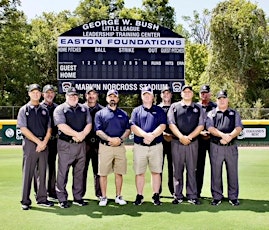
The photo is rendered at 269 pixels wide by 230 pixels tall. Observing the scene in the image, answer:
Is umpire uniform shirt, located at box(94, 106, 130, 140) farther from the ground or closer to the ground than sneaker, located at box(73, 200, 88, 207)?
farther from the ground

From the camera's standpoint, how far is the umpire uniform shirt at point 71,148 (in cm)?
664

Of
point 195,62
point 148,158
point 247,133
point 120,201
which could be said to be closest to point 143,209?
point 120,201

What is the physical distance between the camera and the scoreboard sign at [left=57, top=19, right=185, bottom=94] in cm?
1517

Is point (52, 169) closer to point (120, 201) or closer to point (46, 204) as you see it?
point (46, 204)

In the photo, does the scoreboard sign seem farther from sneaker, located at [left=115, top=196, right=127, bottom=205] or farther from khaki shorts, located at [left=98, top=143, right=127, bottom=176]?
sneaker, located at [left=115, top=196, right=127, bottom=205]

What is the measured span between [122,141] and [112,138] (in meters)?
0.19

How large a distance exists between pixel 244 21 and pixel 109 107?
25.3 m

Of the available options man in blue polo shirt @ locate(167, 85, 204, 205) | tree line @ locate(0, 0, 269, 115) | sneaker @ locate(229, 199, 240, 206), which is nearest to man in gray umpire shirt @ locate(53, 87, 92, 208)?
man in blue polo shirt @ locate(167, 85, 204, 205)

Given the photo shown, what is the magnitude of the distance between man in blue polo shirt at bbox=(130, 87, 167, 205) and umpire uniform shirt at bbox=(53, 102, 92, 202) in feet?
2.42

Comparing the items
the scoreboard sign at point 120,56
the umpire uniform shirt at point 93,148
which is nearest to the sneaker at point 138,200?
the umpire uniform shirt at point 93,148

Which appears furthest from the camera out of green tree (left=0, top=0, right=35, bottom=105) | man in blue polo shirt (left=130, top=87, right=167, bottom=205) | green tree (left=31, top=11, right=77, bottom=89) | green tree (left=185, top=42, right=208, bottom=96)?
green tree (left=185, top=42, right=208, bottom=96)

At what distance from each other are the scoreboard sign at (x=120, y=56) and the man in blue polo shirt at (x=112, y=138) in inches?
339

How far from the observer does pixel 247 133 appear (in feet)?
61.2

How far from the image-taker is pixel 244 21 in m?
30.1
